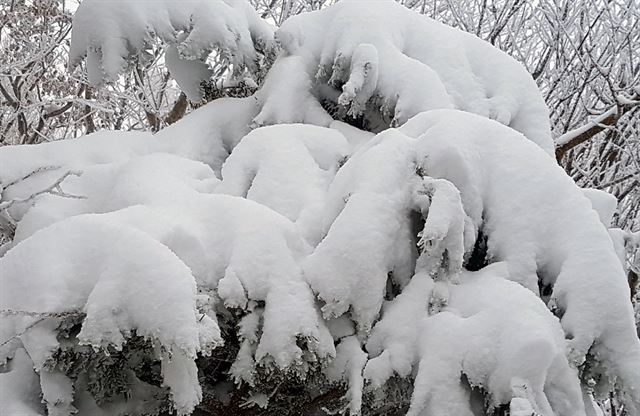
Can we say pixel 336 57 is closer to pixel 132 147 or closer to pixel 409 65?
pixel 409 65

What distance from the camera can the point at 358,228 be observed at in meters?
1.89

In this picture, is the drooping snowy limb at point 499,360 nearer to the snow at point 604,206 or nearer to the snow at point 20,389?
the snow at point 604,206

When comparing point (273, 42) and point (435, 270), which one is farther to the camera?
point (273, 42)

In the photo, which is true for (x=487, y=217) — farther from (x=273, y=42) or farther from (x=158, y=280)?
(x=273, y=42)

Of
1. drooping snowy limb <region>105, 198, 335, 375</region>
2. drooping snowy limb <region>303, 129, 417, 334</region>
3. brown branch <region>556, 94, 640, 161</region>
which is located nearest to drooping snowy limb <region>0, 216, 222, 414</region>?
drooping snowy limb <region>105, 198, 335, 375</region>

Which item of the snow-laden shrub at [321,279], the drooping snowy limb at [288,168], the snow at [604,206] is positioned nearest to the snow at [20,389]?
the snow-laden shrub at [321,279]

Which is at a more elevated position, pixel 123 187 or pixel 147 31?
pixel 147 31

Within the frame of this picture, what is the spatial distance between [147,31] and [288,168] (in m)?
1.01

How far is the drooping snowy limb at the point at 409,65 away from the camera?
275cm

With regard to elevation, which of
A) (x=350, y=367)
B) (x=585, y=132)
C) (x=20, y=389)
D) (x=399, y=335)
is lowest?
(x=20, y=389)

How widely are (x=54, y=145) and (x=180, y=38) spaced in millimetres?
790

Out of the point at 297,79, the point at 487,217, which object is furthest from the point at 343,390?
the point at 297,79

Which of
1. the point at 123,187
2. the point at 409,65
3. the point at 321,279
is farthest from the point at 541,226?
the point at 123,187

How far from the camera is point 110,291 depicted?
5.33ft
